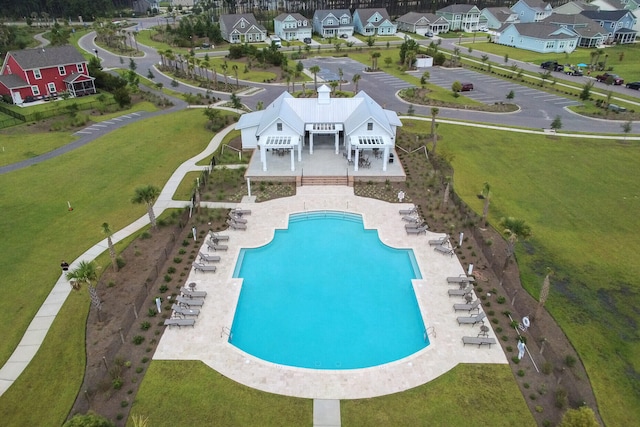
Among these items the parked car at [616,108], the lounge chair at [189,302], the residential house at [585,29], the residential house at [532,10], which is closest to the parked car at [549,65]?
the parked car at [616,108]

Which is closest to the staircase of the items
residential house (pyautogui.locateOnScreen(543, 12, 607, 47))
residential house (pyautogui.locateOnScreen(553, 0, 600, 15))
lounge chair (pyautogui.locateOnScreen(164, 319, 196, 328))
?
lounge chair (pyautogui.locateOnScreen(164, 319, 196, 328))

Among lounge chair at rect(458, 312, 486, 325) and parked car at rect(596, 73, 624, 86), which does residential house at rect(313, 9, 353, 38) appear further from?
lounge chair at rect(458, 312, 486, 325)

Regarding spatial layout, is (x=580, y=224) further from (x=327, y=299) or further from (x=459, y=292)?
(x=327, y=299)

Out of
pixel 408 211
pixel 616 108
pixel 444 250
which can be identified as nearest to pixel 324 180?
pixel 408 211

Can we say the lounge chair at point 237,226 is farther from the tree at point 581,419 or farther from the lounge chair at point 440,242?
the tree at point 581,419

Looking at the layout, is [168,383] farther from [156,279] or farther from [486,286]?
[486,286]
